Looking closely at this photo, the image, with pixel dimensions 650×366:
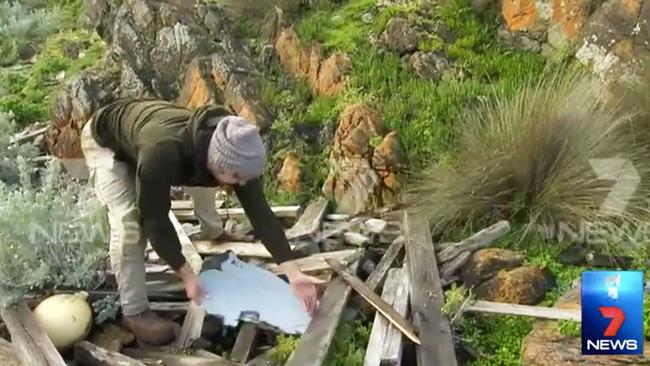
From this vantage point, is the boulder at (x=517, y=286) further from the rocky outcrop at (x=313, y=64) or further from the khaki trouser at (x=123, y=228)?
the rocky outcrop at (x=313, y=64)

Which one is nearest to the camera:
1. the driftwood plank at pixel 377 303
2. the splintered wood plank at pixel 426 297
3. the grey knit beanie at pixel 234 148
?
the grey knit beanie at pixel 234 148

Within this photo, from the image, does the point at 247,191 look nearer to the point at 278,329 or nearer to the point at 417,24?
the point at 278,329

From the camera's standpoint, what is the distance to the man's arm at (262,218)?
395 cm

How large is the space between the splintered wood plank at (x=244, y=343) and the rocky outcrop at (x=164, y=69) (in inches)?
93.3

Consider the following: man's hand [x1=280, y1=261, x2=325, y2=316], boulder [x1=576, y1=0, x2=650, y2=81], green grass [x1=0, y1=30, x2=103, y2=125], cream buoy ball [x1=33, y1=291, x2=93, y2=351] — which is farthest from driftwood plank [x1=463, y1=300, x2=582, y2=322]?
green grass [x1=0, y1=30, x2=103, y2=125]

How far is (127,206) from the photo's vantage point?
13.8ft

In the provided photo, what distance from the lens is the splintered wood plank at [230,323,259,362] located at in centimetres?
414

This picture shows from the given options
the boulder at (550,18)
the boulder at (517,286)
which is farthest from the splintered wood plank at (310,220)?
the boulder at (550,18)

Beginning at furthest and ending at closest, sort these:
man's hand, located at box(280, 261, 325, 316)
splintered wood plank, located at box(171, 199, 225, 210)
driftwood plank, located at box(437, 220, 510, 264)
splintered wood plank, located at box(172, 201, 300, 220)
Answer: splintered wood plank, located at box(171, 199, 225, 210) < splintered wood plank, located at box(172, 201, 300, 220) < driftwood plank, located at box(437, 220, 510, 264) < man's hand, located at box(280, 261, 325, 316)

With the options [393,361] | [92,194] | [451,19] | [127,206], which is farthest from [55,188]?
[451,19]

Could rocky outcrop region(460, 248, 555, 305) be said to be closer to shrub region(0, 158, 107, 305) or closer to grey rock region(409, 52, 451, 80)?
shrub region(0, 158, 107, 305)

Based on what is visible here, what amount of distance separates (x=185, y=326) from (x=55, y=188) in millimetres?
1551

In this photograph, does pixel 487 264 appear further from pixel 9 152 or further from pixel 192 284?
pixel 9 152

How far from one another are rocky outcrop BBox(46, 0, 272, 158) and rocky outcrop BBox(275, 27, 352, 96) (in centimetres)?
31
